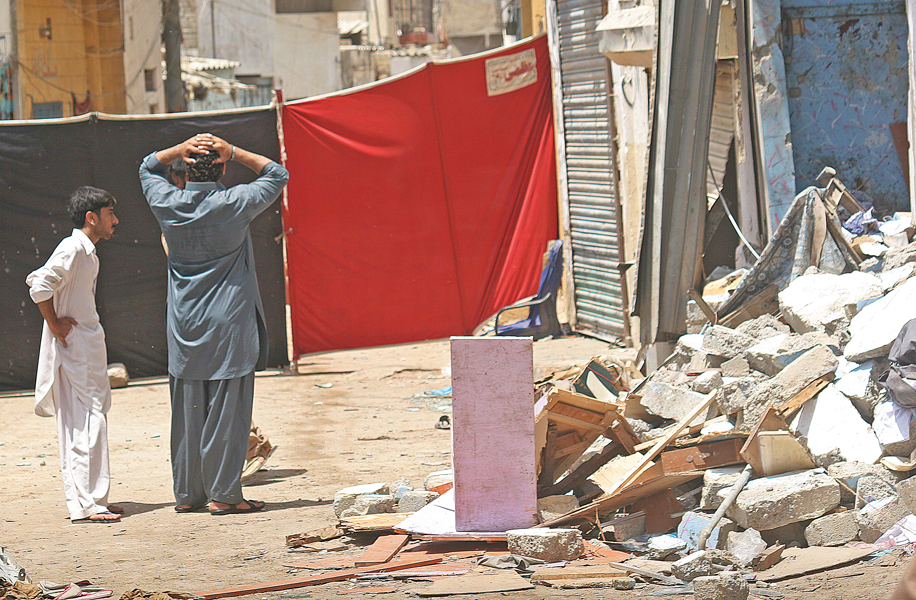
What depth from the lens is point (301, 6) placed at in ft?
114

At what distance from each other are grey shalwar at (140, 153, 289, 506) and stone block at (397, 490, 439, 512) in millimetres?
915

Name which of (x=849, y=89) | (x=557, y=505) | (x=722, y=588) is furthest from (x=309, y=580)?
(x=849, y=89)

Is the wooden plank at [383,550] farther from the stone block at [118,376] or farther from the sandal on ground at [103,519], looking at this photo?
the stone block at [118,376]

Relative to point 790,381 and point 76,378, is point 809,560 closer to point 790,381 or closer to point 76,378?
point 790,381

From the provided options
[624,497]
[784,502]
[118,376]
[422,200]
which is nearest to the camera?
[784,502]

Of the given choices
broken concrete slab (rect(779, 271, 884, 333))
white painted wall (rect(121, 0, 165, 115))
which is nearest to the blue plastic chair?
broken concrete slab (rect(779, 271, 884, 333))

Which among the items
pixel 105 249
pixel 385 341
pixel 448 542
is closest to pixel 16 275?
pixel 105 249

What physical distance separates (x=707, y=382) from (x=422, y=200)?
505 cm

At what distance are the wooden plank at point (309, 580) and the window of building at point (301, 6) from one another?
32443 mm

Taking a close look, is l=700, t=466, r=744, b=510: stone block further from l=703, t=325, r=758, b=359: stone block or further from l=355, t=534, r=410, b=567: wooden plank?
l=703, t=325, r=758, b=359: stone block

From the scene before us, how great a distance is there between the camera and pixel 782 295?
623cm

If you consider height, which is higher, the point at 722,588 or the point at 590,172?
the point at 590,172

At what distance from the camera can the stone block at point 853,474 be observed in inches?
170

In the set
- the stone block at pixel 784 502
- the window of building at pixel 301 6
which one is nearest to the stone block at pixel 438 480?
the stone block at pixel 784 502
